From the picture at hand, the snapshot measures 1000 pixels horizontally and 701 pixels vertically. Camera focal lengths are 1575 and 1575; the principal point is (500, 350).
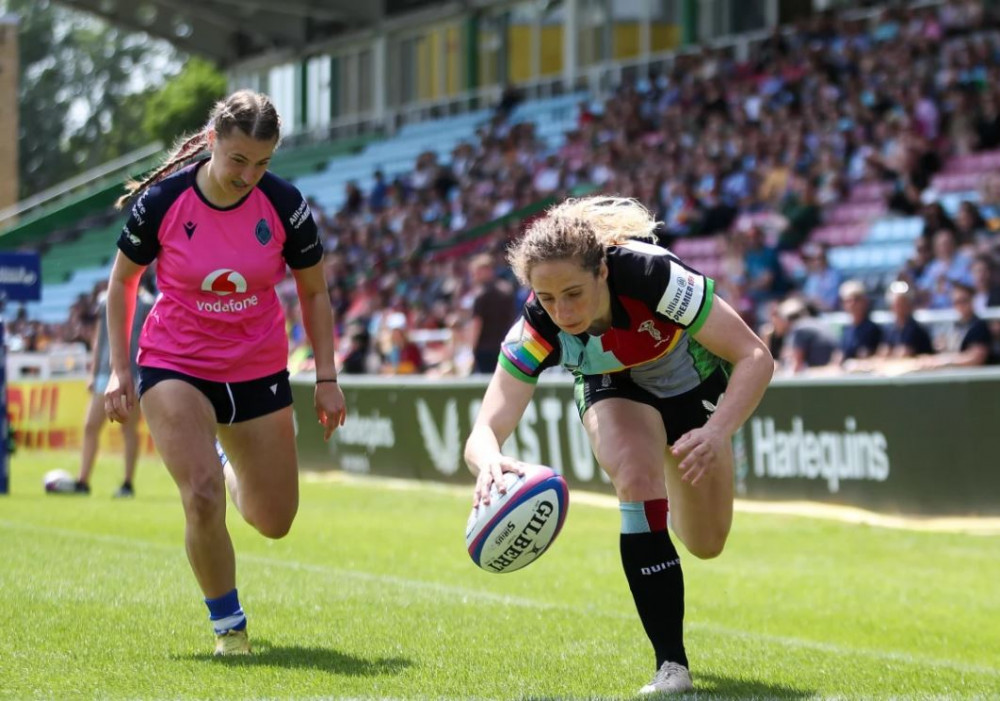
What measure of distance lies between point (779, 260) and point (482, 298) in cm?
415

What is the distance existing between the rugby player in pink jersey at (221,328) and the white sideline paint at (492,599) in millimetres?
2108

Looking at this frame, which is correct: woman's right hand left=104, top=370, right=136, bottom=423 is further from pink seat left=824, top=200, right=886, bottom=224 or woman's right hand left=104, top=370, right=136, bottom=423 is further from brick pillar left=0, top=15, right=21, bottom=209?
brick pillar left=0, top=15, right=21, bottom=209

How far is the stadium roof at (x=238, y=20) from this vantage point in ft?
133

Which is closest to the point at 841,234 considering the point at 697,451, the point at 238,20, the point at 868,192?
the point at 868,192

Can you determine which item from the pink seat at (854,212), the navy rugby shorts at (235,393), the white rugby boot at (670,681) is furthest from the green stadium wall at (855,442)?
the navy rugby shorts at (235,393)

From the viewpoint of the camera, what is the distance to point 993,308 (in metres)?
14.8

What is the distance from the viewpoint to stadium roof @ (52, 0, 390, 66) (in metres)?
40.6

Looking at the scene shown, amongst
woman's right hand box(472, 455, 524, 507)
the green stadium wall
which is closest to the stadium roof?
the green stadium wall

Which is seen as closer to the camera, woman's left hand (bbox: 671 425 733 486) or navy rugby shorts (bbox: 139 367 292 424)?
woman's left hand (bbox: 671 425 733 486)

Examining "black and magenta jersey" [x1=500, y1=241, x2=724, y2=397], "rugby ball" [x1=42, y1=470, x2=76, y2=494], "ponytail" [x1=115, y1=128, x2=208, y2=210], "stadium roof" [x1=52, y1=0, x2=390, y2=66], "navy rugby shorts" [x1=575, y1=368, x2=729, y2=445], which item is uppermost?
"stadium roof" [x1=52, y1=0, x2=390, y2=66]

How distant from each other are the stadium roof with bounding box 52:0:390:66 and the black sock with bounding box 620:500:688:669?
3529 centimetres

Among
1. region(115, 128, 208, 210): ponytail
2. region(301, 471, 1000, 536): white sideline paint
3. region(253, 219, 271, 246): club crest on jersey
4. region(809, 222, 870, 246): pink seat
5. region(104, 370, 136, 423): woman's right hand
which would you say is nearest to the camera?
region(104, 370, 136, 423): woman's right hand

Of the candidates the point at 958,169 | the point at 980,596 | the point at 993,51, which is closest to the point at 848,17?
the point at 993,51

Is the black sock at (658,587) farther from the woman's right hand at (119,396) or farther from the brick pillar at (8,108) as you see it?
the brick pillar at (8,108)
